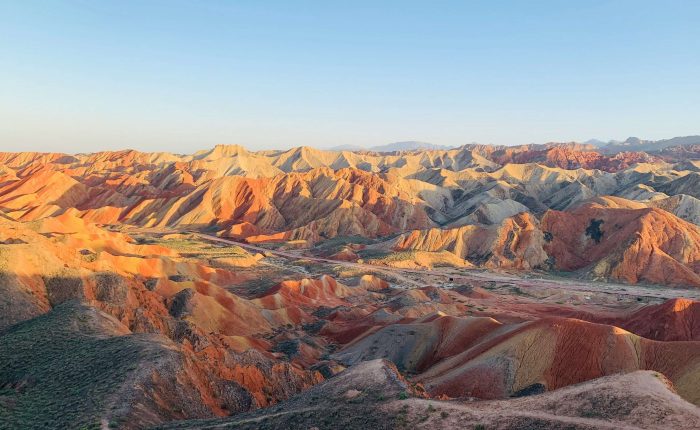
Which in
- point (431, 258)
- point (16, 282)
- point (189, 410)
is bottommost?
point (431, 258)

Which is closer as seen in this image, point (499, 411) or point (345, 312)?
point (499, 411)

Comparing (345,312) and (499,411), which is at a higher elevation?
(499,411)

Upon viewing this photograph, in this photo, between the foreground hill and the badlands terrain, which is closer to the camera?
the foreground hill

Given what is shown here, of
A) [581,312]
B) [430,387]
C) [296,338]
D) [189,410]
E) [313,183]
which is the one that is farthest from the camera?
[313,183]

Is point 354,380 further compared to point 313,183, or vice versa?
point 313,183

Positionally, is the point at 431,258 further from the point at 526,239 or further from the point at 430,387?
the point at 430,387

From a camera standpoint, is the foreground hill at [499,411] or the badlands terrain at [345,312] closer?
the foreground hill at [499,411]

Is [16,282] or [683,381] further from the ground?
[16,282]

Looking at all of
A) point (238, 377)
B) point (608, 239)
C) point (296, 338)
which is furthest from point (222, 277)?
point (608, 239)
